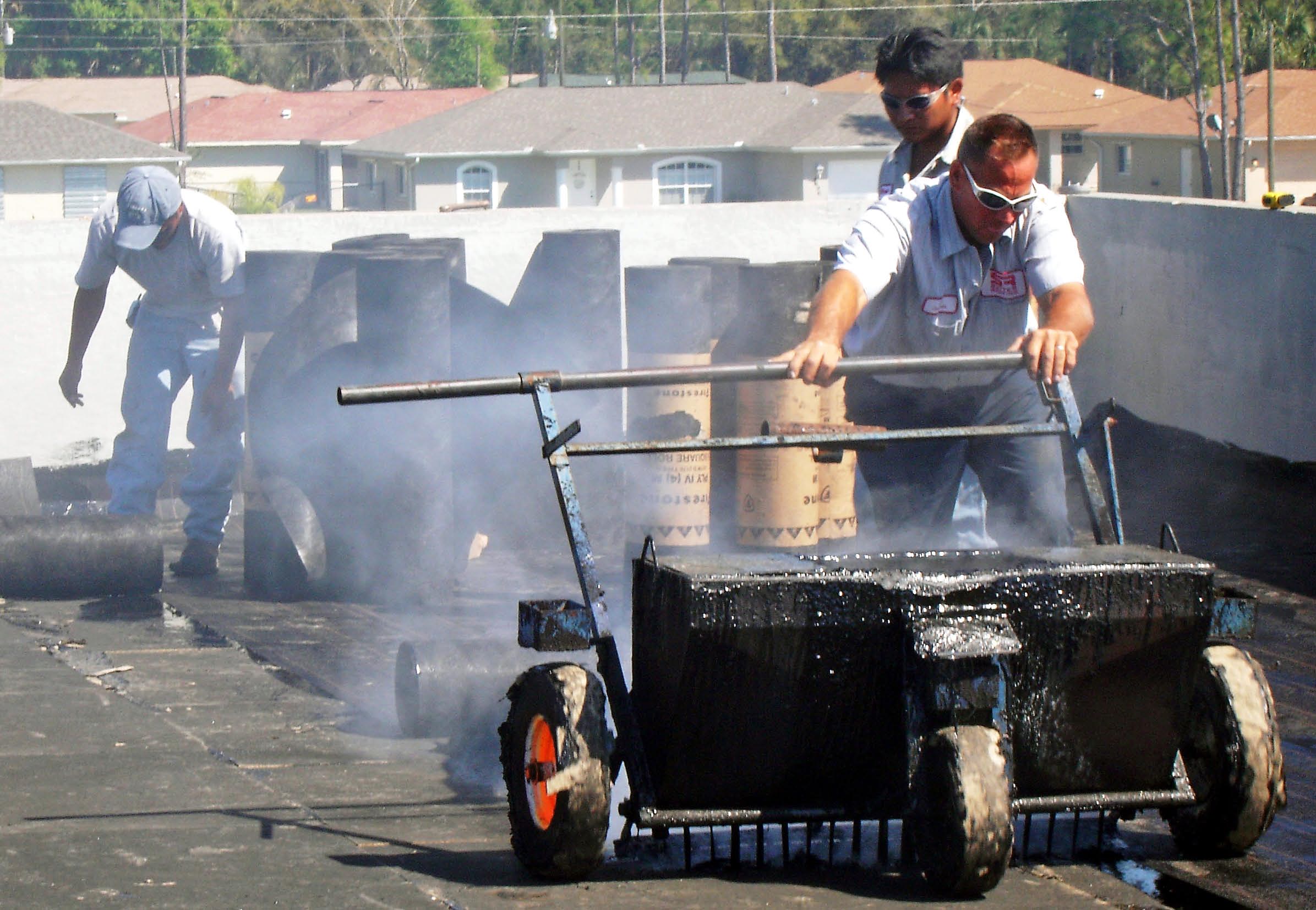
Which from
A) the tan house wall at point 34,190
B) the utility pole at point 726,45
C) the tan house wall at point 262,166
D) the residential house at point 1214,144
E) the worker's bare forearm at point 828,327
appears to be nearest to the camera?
the worker's bare forearm at point 828,327

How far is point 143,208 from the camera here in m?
7.87

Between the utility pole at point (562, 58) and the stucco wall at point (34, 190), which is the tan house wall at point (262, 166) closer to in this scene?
the utility pole at point (562, 58)

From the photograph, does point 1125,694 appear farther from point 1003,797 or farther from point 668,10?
point 668,10

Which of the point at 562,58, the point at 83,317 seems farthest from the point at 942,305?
the point at 562,58

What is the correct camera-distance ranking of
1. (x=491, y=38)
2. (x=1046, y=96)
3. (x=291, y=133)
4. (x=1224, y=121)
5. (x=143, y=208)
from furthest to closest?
(x=491, y=38) < (x=291, y=133) < (x=1046, y=96) < (x=1224, y=121) < (x=143, y=208)

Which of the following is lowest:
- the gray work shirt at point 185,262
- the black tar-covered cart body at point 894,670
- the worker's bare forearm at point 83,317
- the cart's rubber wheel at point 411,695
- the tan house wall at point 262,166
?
the cart's rubber wheel at point 411,695

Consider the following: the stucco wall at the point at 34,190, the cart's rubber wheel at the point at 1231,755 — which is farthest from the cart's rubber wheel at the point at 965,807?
the stucco wall at the point at 34,190

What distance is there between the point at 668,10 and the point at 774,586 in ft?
285

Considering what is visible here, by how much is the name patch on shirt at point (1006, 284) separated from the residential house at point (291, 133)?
59.2 metres

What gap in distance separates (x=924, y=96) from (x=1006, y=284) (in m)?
0.93

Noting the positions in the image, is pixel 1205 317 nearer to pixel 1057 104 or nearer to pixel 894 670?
pixel 894 670

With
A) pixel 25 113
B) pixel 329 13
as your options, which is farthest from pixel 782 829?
pixel 329 13

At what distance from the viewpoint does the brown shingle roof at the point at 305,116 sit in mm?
62344

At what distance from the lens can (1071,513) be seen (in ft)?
28.8
